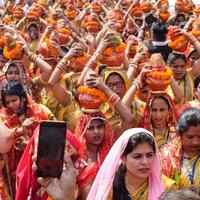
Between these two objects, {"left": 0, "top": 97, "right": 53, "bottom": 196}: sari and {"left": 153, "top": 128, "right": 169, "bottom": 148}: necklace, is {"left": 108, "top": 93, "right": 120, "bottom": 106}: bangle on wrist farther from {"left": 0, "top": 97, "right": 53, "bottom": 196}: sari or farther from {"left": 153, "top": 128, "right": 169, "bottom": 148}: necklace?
{"left": 0, "top": 97, "right": 53, "bottom": 196}: sari

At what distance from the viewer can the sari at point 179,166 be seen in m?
3.37

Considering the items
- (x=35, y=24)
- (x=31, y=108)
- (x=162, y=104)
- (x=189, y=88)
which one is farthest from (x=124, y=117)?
(x=35, y=24)

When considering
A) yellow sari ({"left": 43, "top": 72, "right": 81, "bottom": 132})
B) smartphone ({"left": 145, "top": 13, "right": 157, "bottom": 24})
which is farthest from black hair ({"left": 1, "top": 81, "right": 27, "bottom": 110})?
smartphone ({"left": 145, "top": 13, "right": 157, "bottom": 24})

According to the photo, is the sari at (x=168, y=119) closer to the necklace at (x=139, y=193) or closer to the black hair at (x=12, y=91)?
the black hair at (x=12, y=91)

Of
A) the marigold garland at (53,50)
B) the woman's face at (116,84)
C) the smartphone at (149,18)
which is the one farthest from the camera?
the smartphone at (149,18)

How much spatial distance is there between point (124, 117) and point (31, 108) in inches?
27.3

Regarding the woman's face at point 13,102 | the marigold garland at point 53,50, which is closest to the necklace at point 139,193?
the woman's face at point 13,102

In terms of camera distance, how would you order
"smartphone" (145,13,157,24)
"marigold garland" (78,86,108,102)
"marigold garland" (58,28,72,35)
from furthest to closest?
"smartphone" (145,13,157,24) < "marigold garland" (58,28,72,35) < "marigold garland" (78,86,108,102)

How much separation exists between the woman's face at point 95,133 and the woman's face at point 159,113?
49 cm

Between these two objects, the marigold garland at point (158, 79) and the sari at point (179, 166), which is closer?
the sari at point (179, 166)

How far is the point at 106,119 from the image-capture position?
4.25 meters

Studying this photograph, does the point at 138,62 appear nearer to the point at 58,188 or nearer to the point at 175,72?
the point at 175,72

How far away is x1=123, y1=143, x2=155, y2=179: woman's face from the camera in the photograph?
10.3ft

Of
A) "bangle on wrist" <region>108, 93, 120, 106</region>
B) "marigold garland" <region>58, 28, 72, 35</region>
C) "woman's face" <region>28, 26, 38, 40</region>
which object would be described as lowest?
"bangle on wrist" <region>108, 93, 120, 106</region>
